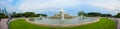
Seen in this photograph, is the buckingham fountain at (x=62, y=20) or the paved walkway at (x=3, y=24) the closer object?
the buckingham fountain at (x=62, y=20)

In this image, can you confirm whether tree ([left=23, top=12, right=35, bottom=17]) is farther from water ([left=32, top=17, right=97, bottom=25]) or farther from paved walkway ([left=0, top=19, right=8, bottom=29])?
paved walkway ([left=0, top=19, right=8, bottom=29])

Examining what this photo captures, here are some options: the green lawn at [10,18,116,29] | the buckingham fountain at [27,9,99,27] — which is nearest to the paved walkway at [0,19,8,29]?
the green lawn at [10,18,116,29]

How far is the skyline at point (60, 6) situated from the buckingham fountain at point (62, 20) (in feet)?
0.23

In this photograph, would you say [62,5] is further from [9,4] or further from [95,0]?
[9,4]

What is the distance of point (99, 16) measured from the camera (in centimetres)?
337

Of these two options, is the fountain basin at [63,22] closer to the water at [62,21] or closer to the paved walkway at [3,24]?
the water at [62,21]

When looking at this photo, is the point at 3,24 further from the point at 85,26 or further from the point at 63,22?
the point at 85,26

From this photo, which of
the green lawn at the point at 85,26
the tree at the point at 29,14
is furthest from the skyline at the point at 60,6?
the green lawn at the point at 85,26

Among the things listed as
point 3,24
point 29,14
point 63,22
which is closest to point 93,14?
point 63,22

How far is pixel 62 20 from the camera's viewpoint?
3289 millimetres

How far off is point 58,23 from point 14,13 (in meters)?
0.57

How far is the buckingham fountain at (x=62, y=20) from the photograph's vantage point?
3.28m

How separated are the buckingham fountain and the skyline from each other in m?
0.07

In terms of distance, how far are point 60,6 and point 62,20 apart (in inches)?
6.9
